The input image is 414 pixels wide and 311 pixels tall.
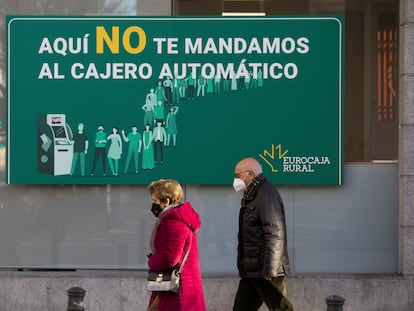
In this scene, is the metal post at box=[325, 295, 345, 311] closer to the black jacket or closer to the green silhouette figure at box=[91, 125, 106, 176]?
the black jacket

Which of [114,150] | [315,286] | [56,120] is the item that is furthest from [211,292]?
[56,120]

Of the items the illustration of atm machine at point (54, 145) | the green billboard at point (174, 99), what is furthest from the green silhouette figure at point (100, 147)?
the illustration of atm machine at point (54, 145)

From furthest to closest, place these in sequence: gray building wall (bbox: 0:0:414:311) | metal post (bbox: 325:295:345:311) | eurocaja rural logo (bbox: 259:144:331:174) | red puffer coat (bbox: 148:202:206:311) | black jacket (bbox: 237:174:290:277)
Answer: eurocaja rural logo (bbox: 259:144:331:174)
gray building wall (bbox: 0:0:414:311)
black jacket (bbox: 237:174:290:277)
metal post (bbox: 325:295:345:311)
red puffer coat (bbox: 148:202:206:311)

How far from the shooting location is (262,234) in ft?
26.9

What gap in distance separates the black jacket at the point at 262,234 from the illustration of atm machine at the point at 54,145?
275 centimetres

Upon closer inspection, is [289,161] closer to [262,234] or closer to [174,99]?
[174,99]

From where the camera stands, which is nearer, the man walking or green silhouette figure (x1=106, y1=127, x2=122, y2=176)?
the man walking

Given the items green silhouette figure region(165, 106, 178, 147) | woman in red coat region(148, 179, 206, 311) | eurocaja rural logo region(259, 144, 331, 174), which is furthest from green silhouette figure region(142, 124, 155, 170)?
woman in red coat region(148, 179, 206, 311)

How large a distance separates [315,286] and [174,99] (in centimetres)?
259

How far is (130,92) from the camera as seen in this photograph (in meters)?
10.3

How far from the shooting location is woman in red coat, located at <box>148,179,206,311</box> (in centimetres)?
714

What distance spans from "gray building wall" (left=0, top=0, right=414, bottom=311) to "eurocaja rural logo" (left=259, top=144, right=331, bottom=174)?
938 mm

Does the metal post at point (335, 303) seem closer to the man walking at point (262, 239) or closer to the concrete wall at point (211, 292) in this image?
the man walking at point (262, 239)

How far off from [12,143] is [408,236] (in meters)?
4.51
